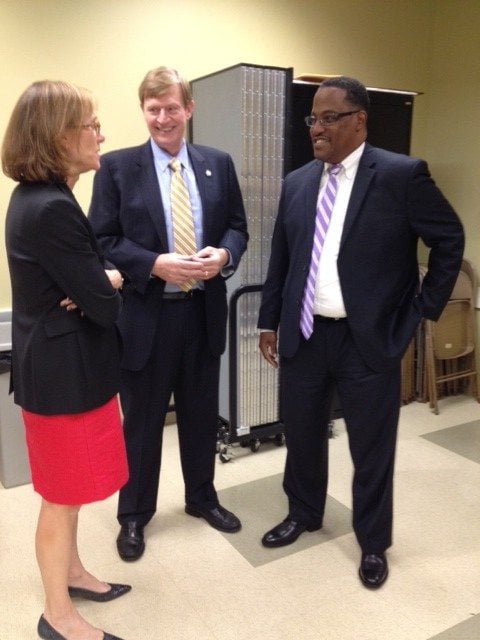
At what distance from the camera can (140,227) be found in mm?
2055

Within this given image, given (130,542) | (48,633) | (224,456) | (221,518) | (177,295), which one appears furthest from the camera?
(224,456)

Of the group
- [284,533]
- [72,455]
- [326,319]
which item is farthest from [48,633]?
[326,319]

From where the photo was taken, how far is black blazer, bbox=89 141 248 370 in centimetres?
203

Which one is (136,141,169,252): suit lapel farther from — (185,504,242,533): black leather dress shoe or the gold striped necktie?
(185,504,242,533): black leather dress shoe

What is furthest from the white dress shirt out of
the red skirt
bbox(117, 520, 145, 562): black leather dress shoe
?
bbox(117, 520, 145, 562): black leather dress shoe

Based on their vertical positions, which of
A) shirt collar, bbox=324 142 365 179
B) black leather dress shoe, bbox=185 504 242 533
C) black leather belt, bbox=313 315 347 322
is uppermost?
shirt collar, bbox=324 142 365 179

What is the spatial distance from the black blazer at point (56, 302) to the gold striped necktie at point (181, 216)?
21.6 inches

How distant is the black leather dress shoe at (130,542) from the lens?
2.20m

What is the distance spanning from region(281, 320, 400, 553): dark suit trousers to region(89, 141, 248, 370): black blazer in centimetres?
38

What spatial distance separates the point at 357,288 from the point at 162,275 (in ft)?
2.13

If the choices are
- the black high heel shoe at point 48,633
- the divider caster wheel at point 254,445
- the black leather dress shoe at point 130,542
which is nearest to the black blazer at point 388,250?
the black leather dress shoe at point 130,542

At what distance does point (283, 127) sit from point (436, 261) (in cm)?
125

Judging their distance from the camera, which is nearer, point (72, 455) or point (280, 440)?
point (72, 455)

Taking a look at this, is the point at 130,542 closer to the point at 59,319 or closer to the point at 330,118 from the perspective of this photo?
the point at 59,319
